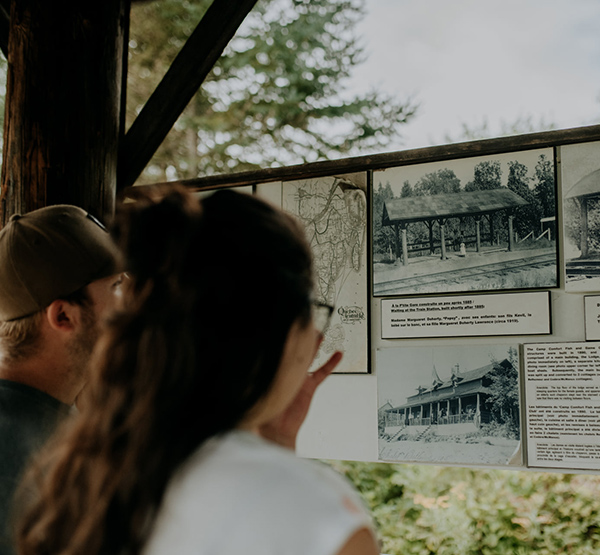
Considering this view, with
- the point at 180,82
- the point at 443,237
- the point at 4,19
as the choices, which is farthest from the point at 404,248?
the point at 4,19

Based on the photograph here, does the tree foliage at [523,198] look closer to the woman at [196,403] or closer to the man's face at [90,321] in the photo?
the man's face at [90,321]

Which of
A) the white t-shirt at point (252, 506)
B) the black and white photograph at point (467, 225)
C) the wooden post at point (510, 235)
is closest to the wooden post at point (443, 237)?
the black and white photograph at point (467, 225)

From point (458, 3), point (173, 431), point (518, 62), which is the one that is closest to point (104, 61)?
point (173, 431)

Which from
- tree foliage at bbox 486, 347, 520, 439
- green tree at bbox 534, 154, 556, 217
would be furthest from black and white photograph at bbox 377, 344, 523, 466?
green tree at bbox 534, 154, 556, 217

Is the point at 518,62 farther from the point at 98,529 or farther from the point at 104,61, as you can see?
the point at 98,529

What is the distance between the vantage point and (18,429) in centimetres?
133

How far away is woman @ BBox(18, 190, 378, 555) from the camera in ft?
1.98

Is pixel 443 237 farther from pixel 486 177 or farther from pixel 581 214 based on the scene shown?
pixel 581 214

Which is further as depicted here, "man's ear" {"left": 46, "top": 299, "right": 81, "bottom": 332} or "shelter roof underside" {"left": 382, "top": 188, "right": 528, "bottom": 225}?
"shelter roof underside" {"left": 382, "top": 188, "right": 528, "bottom": 225}

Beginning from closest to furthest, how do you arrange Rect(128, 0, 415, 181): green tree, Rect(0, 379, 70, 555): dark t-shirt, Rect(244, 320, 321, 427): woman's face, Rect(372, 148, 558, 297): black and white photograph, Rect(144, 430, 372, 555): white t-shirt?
Rect(144, 430, 372, 555): white t-shirt < Rect(244, 320, 321, 427): woman's face < Rect(0, 379, 70, 555): dark t-shirt < Rect(372, 148, 558, 297): black and white photograph < Rect(128, 0, 415, 181): green tree

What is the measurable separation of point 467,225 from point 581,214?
1.29 feet

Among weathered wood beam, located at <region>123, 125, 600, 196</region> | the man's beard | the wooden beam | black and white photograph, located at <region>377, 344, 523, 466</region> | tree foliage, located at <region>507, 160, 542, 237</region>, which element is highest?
the wooden beam

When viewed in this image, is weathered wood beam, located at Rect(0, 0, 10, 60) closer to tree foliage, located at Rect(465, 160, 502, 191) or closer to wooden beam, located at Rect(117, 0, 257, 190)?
wooden beam, located at Rect(117, 0, 257, 190)

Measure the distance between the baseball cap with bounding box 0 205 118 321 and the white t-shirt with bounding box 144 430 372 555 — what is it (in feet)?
2.92
